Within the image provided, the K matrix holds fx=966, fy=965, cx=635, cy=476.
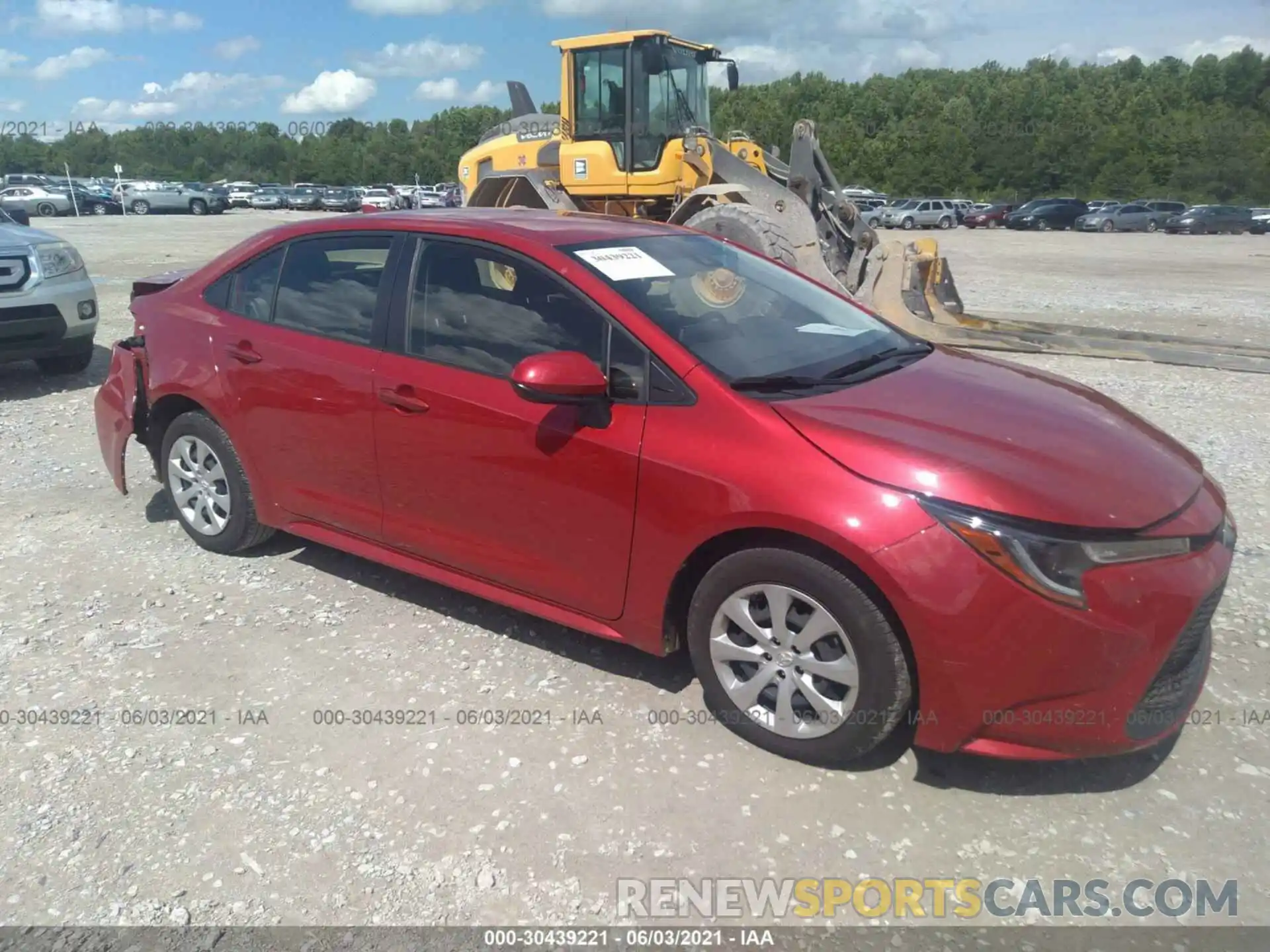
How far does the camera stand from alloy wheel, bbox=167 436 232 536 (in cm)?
462

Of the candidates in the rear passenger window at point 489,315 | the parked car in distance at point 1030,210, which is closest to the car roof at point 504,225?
the rear passenger window at point 489,315

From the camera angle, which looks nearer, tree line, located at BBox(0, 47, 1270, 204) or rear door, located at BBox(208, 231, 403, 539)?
rear door, located at BBox(208, 231, 403, 539)

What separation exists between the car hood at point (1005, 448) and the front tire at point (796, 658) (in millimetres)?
393

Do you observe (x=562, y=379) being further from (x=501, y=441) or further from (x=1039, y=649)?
(x=1039, y=649)

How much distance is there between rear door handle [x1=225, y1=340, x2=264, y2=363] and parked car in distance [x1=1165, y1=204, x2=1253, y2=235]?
48135 mm

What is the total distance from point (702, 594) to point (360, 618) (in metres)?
1.76

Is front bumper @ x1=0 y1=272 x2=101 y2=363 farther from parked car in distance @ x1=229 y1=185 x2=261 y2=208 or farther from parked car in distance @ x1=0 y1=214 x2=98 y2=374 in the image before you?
parked car in distance @ x1=229 y1=185 x2=261 y2=208

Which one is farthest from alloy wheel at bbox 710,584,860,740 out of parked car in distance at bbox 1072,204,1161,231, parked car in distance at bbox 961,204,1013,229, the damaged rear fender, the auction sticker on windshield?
parked car in distance at bbox 961,204,1013,229

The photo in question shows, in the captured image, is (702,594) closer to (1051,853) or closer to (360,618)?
(1051,853)

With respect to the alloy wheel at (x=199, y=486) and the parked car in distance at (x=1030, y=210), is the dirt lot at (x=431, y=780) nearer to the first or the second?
the alloy wheel at (x=199, y=486)

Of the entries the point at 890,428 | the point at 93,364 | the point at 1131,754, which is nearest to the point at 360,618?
the point at 890,428

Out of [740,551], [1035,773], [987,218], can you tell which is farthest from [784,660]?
[987,218]

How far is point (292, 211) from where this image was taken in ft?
181

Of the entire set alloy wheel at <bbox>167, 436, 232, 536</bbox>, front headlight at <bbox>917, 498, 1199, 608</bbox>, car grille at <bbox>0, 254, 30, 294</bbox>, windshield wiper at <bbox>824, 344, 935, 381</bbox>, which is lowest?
alloy wheel at <bbox>167, 436, 232, 536</bbox>
